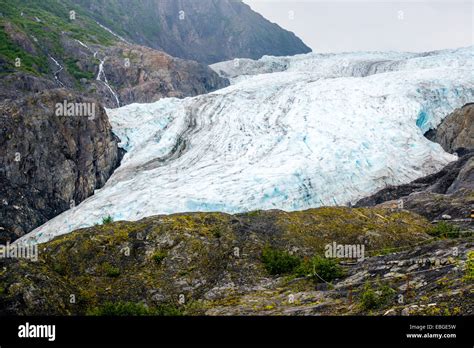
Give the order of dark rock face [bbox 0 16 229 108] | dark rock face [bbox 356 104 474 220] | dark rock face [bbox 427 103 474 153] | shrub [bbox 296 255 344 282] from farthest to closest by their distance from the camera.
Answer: dark rock face [bbox 0 16 229 108] → dark rock face [bbox 427 103 474 153] → dark rock face [bbox 356 104 474 220] → shrub [bbox 296 255 344 282]

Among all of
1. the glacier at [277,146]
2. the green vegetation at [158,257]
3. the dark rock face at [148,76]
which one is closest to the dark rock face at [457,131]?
the glacier at [277,146]

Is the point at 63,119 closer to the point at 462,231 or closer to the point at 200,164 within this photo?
the point at 200,164

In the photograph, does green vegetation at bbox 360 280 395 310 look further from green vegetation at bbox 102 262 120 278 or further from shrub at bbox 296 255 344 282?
green vegetation at bbox 102 262 120 278

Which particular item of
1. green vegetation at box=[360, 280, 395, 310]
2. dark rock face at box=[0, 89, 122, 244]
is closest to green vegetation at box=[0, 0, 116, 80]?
dark rock face at box=[0, 89, 122, 244]

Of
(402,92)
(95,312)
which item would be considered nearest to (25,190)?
(95,312)

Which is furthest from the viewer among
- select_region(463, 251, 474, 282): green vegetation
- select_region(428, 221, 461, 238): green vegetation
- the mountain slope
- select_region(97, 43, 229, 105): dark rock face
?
select_region(97, 43, 229, 105): dark rock face

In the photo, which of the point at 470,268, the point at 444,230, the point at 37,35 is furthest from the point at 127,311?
the point at 37,35

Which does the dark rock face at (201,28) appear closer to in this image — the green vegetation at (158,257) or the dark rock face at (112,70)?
the dark rock face at (112,70)
